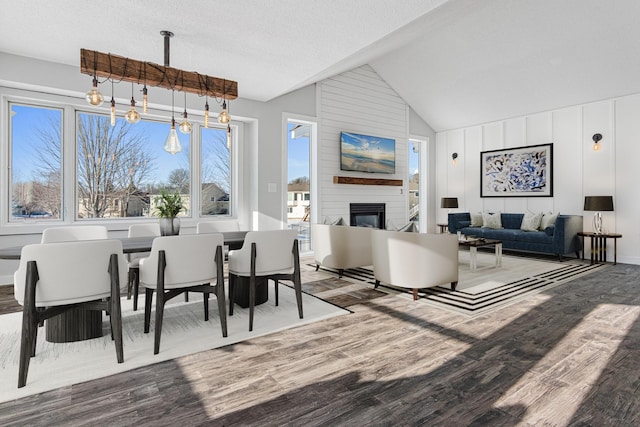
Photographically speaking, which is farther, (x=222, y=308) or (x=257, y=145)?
(x=257, y=145)

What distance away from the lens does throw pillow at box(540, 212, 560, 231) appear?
621cm

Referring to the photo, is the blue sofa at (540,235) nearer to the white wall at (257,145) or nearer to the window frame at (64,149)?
the white wall at (257,145)

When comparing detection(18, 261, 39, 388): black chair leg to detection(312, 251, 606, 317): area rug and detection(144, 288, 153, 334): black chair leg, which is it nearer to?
detection(144, 288, 153, 334): black chair leg

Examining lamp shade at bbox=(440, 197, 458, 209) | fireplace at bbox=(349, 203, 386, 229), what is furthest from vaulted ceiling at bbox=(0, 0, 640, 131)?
fireplace at bbox=(349, 203, 386, 229)

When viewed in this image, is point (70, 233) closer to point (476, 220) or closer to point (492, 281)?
point (492, 281)

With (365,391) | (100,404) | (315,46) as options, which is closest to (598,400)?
(365,391)

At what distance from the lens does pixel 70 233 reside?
3373 mm

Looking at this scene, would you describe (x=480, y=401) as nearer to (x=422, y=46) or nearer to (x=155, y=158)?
(x=155, y=158)

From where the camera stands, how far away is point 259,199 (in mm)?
6051

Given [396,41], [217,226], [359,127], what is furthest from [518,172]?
[217,226]

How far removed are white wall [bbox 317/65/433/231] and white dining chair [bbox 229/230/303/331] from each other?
3.54 m

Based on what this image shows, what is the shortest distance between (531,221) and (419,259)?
415 cm

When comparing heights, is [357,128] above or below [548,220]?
above

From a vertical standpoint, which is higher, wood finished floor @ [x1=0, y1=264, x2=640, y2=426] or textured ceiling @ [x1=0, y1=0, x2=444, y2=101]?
textured ceiling @ [x1=0, y1=0, x2=444, y2=101]
